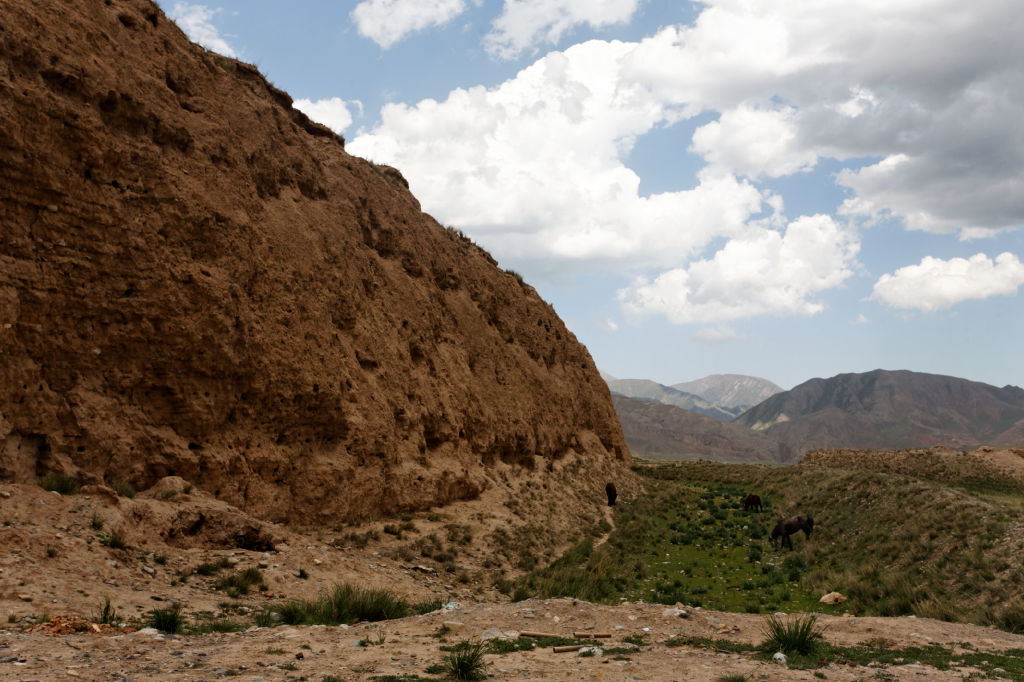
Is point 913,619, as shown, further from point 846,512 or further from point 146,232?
point 146,232

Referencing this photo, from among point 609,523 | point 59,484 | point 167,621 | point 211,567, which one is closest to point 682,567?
point 609,523

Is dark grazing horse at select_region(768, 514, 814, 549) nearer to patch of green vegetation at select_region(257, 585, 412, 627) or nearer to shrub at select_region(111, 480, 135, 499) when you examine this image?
patch of green vegetation at select_region(257, 585, 412, 627)

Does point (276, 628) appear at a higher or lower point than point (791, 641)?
higher

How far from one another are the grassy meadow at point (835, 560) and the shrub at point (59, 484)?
10.1 metres

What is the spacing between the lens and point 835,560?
20.5 meters

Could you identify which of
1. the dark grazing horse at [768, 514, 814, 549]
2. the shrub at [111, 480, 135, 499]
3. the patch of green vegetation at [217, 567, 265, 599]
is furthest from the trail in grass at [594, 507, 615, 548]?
the shrub at [111, 480, 135, 499]

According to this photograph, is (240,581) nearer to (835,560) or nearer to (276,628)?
(276,628)

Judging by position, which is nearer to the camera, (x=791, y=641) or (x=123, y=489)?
(x=791, y=641)

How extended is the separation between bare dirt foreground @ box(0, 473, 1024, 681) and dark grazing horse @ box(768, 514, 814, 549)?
12.0 meters

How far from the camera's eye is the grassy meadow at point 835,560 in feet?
49.8

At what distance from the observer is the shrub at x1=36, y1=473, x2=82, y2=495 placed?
1277 centimetres

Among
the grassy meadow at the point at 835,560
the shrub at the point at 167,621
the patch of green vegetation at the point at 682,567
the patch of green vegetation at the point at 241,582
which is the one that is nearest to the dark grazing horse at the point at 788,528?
the grassy meadow at the point at 835,560

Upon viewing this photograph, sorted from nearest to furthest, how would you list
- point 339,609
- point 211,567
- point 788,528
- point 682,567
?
1. point 339,609
2. point 211,567
3. point 682,567
4. point 788,528

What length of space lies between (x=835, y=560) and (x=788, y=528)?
10.7ft
